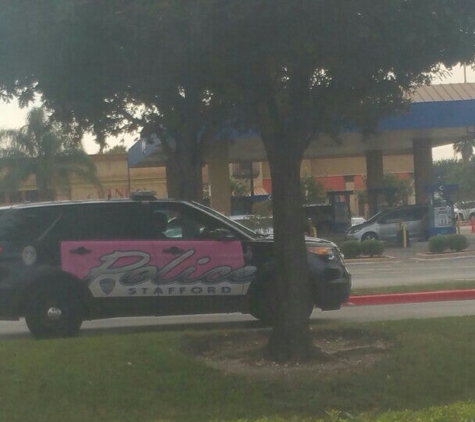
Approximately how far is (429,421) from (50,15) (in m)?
5.13

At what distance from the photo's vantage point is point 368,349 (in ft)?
33.7

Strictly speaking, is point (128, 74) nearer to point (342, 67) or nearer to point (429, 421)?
point (342, 67)

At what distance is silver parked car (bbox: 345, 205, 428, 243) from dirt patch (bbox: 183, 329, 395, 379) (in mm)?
25805

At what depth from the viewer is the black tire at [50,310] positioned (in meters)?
12.3

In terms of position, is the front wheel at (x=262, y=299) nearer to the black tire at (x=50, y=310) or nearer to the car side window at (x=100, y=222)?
the car side window at (x=100, y=222)

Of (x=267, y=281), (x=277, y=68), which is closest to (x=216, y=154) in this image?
(x=267, y=281)

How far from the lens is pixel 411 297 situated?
16.7 meters

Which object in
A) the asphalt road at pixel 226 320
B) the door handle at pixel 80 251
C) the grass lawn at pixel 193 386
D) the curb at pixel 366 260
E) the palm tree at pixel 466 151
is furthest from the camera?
the palm tree at pixel 466 151

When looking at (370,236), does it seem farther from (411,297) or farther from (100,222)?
(100,222)

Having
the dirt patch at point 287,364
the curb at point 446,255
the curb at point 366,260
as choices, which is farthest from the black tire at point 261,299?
the curb at point 446,255

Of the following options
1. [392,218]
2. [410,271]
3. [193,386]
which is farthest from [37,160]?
[193,386]

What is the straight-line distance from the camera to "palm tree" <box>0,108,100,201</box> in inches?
1603

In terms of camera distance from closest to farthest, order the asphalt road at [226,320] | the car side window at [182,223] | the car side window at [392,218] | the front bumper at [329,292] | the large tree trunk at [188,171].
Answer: the car side window at [182,223] < the front bumper at [329,292] < the asphalt road at [226,320] < the large tree trunk at [188,171] < the car side window at [392,218]

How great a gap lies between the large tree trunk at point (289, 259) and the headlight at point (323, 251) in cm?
328
